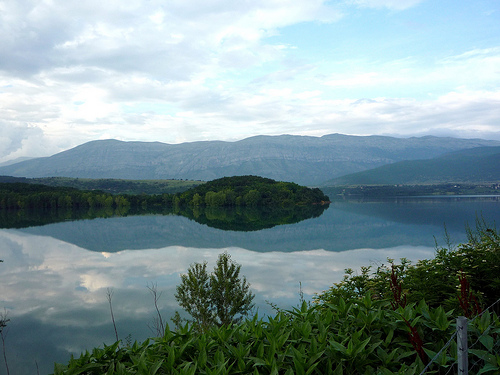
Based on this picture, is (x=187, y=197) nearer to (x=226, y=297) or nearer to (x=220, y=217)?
(x=220, y=217)

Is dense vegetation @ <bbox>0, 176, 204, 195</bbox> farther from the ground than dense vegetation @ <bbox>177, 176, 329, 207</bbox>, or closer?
farther from the ground

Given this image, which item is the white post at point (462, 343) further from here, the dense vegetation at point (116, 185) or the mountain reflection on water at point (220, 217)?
the dense vegetation at point (116, 185)

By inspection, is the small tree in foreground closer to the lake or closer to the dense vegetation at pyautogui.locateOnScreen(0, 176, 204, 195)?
the lake

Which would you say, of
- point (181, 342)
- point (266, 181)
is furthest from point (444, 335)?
point (266, 181)

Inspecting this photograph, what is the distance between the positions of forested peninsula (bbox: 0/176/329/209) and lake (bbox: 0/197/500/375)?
187ft

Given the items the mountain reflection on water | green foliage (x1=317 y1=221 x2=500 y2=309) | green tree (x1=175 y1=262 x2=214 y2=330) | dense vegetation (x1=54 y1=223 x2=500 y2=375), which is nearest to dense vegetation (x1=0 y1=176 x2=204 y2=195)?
the mountain reflection on water

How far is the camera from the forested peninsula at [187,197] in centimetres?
10700

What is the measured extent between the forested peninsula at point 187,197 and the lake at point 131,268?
56949 mm

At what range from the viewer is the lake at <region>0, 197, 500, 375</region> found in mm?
14102

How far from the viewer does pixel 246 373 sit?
3467 mm

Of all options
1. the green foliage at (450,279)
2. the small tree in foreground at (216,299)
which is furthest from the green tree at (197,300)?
the green foliage at (450,279)

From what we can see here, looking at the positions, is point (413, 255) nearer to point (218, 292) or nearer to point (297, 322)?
point (218, 292)

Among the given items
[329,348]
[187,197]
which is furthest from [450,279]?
[187,197]

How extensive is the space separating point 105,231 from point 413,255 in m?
42.8
